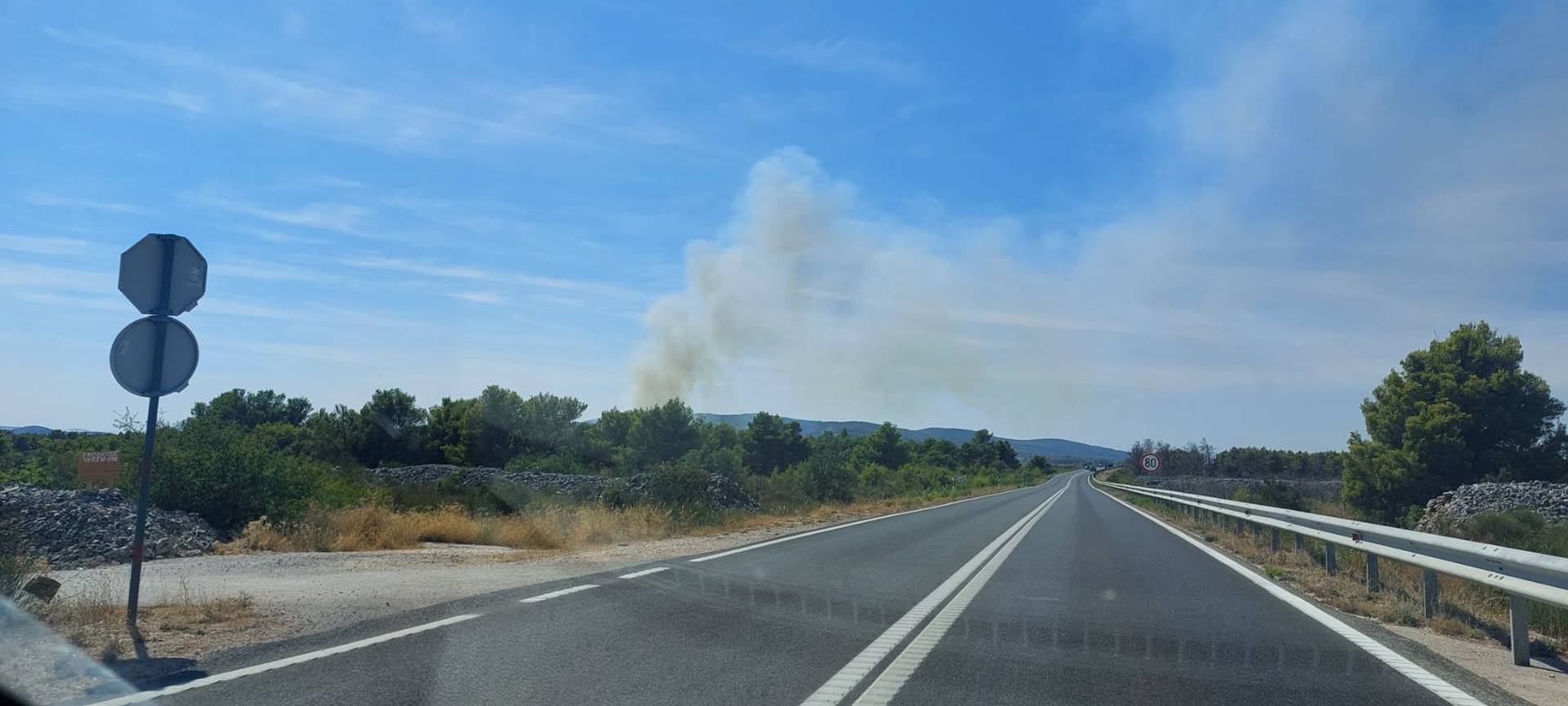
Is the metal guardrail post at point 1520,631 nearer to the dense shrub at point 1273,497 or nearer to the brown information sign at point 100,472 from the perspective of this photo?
the brown information sign at point 100,472

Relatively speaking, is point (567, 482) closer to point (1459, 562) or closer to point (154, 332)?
point (154, 332)

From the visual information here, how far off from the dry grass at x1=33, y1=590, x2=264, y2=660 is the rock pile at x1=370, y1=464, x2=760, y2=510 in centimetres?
1947

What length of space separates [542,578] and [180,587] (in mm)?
3873

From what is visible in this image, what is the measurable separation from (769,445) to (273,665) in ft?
275

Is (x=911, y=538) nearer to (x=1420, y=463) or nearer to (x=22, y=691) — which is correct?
(x=22, y=691)

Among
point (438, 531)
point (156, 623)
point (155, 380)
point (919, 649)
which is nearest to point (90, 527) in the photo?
point (438, 531)

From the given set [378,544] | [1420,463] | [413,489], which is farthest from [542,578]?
[1420,463]

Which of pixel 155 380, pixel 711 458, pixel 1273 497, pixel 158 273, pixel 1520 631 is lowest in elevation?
pixel 1520 631

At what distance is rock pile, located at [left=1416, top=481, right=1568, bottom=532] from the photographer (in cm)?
2634

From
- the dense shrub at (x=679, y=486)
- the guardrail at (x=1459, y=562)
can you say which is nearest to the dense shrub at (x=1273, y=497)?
the dense shrub at (x=679, y=486)

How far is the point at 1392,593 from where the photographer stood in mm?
11211

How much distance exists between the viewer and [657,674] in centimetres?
649

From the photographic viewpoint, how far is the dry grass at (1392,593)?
29.6ft

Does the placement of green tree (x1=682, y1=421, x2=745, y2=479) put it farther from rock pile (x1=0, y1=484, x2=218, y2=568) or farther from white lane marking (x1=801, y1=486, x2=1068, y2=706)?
white lane marking (x1=801, y1=486, x2=1068, y2=706)
